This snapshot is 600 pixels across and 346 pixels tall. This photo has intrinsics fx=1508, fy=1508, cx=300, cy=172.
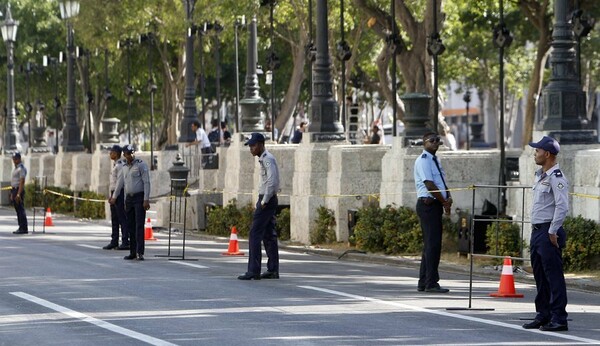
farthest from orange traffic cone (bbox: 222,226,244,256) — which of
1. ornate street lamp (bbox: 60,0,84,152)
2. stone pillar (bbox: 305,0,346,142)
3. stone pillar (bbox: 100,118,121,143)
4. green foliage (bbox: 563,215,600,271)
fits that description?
stone pillar (bbox: 100,118,121,143)

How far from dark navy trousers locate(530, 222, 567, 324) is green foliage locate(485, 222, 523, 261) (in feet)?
23.6

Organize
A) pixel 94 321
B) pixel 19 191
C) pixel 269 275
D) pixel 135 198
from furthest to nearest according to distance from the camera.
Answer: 1. pixel 19 191
2. pixel 135 198
3. pixel 269 275
4. pixel 94 321

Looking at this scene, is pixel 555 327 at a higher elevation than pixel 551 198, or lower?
lower

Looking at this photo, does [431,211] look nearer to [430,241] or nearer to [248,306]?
[430,241]

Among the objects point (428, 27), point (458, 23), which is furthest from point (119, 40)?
point (428, 27)

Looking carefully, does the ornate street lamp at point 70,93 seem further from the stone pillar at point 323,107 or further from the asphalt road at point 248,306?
the asphalt road at point 248,306

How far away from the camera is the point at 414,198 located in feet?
80.2

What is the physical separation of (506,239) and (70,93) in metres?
26.3

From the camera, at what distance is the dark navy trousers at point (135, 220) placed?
2341 centimetres

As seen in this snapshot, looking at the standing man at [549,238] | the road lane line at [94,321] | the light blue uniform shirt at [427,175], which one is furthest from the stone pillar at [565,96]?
the road lane line at [94,321]

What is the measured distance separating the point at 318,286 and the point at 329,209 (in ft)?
28.2

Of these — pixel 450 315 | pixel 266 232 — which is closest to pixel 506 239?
pixel 266 232

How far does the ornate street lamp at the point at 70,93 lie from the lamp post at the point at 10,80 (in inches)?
104

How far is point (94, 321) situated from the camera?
48.3ft
